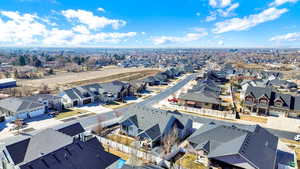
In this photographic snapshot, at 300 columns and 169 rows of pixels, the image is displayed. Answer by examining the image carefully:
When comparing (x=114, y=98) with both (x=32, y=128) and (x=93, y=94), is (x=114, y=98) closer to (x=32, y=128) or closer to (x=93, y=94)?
(x=93, y=94)

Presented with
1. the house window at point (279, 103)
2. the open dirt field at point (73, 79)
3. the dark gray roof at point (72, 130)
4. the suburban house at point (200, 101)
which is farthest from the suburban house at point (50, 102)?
the house window at point (279, 103)

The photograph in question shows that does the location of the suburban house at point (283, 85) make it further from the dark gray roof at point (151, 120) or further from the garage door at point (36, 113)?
the garage door at point (36, 113)

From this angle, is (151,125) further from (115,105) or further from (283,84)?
(283,84)

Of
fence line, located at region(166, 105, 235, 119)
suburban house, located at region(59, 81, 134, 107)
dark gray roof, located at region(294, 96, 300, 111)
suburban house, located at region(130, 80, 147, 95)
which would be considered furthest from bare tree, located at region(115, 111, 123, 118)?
dark gray roof, located at region(294, 96, 300, 111)

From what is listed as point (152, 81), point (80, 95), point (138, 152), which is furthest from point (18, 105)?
point (152, 81)

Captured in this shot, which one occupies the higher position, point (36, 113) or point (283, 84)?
point (283, 84)

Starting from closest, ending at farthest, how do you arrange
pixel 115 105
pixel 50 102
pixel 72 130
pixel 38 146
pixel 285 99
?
pixel 38 146
pixel 72 130
pixel 285 99
pixel 50 102
pixel 115 105
